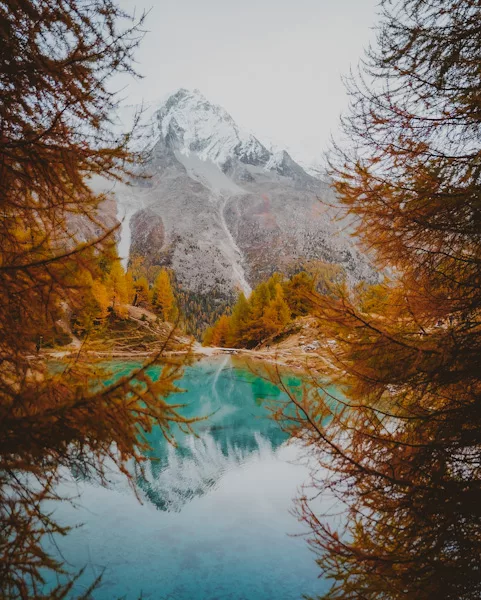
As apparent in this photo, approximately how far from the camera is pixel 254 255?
169 meters

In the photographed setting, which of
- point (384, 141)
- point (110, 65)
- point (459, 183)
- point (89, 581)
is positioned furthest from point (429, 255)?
point (89, 581)

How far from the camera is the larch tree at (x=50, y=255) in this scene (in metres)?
1.91

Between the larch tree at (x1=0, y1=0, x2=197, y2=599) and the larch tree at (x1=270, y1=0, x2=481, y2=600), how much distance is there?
5.02 ft

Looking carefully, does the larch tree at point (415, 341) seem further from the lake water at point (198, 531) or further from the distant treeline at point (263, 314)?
the distant treeline at point (263, 314)

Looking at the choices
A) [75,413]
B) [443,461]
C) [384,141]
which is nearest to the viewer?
[75,413]

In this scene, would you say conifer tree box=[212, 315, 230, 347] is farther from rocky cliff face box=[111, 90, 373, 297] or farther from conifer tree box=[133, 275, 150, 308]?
rocky cliff face box=[111, 90, 373, 297]

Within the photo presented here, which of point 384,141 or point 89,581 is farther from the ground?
point 384,141

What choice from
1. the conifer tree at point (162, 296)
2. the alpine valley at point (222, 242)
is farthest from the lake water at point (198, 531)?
the alpine valley at point (222, 242)

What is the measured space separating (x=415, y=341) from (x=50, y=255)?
3.22m

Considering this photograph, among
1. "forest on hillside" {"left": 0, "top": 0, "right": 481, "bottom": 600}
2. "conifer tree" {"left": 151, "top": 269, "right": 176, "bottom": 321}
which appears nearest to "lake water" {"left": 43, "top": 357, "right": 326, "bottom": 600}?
"forest on hillside" {"left": 0, "top": 0, "right": 481, "bottom": 600}

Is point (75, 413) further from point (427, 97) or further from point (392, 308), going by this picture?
point (427, 97)

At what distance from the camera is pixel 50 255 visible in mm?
2580

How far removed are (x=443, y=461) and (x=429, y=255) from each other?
1816 mm

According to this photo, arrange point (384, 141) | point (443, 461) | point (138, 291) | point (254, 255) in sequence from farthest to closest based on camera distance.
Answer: point (254, 255)
point (138, 291)
point (384, 141)
point (443, 461)
